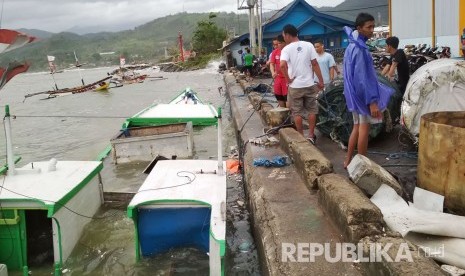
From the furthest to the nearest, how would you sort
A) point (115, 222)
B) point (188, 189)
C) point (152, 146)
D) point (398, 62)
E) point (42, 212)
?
point (152, 146) → point (398, 62) → point (115, 222) → point (42, 212) → point (188, 189)

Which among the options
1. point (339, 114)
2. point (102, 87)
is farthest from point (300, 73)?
point (102, 87)

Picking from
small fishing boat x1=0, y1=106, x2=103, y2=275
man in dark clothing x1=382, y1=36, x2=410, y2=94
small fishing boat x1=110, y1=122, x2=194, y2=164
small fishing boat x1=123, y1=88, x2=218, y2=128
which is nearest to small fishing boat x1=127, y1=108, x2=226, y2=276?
small fishing boat x1=0, y1=106, x2=103, y2=275

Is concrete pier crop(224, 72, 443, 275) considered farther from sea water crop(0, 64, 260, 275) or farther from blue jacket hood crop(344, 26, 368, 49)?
blue jacket hood crop(344, 26, 368, 49)

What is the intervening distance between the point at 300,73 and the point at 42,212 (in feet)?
13.5

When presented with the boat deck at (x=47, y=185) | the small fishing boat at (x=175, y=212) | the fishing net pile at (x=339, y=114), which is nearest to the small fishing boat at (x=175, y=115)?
the fishing net pile at (x=339, y=114)

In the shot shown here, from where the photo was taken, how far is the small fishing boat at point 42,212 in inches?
186

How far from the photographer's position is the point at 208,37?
61.0 metres

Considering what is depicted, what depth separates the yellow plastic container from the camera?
3506 millimetres

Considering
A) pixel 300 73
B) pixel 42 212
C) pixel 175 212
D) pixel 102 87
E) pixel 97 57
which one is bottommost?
pixel 42 212

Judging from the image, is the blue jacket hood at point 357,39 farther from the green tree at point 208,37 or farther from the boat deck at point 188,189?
the green tree at point 208,37

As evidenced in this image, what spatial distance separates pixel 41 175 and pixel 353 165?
159 inches

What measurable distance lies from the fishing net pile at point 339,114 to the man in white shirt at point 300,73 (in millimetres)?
321

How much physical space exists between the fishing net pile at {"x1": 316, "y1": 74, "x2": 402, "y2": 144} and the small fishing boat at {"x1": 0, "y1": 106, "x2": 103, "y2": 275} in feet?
12.3

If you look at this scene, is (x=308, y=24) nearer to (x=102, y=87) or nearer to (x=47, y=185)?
(x=102, y=87)
